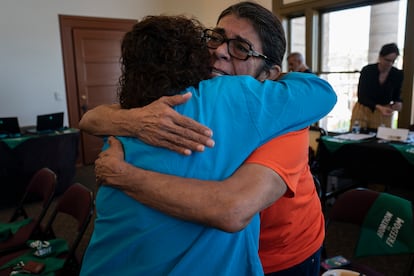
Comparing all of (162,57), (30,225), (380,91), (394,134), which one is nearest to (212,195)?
(162,57)

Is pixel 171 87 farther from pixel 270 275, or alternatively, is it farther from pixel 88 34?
pixel 88 34

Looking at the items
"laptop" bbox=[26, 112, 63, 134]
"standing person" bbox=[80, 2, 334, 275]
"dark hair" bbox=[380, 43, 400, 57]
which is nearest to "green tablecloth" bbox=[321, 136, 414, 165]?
"dark hair" bbox=[380, 43, 400, 57]

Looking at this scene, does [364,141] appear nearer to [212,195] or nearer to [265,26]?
[265,26]

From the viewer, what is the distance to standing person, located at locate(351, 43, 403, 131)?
385cm

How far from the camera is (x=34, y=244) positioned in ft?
6.49

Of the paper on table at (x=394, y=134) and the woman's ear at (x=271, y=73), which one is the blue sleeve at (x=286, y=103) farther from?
the paper on table at (x=394, y=134)

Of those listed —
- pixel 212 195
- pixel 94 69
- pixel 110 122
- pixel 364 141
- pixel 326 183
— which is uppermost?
pixel 94 69

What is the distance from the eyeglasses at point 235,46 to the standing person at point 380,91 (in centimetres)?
348

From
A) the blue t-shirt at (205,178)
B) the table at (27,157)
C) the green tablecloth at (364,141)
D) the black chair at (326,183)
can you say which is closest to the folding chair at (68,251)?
the blue t-shirt at (205,178)

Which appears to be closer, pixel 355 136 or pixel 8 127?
pixel 355 136

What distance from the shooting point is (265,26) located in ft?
2.98

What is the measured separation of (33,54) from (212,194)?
5.30 meters

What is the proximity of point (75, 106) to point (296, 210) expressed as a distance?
17.2 ft

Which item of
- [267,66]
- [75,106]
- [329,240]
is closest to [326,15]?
[329,240]
